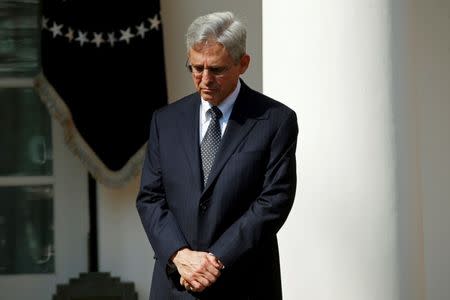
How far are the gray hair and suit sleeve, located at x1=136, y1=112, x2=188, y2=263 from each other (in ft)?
1.40

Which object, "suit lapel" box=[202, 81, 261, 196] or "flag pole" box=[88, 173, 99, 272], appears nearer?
"suit lapel" box=[202, 81, 261, 196]

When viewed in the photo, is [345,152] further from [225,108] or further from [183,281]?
[183,281]

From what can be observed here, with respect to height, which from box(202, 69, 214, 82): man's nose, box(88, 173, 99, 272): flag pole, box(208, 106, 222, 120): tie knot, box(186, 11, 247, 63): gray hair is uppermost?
box(186, 11, 247, 63): gray hair

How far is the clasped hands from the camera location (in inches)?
187

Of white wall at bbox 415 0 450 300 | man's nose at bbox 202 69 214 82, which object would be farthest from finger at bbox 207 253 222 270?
white wall at bbox 415 0 450 300

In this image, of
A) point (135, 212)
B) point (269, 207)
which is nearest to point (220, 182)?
point (269, 207)

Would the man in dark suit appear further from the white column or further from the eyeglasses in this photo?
the white column

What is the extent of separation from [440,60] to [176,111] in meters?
3.43

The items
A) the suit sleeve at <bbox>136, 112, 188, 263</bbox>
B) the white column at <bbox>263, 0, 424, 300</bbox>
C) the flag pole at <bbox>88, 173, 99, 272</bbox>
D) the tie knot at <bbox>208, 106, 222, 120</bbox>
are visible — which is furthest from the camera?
the flag pole at <bbox>88, 173, 99, 272</bbox>

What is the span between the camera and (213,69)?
4.79 metres

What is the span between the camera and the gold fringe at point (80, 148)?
7848 millimetres

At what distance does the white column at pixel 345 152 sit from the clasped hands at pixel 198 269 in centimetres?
144

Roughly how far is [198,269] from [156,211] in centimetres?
30

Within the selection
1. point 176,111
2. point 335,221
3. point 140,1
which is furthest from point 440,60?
point 176,111
